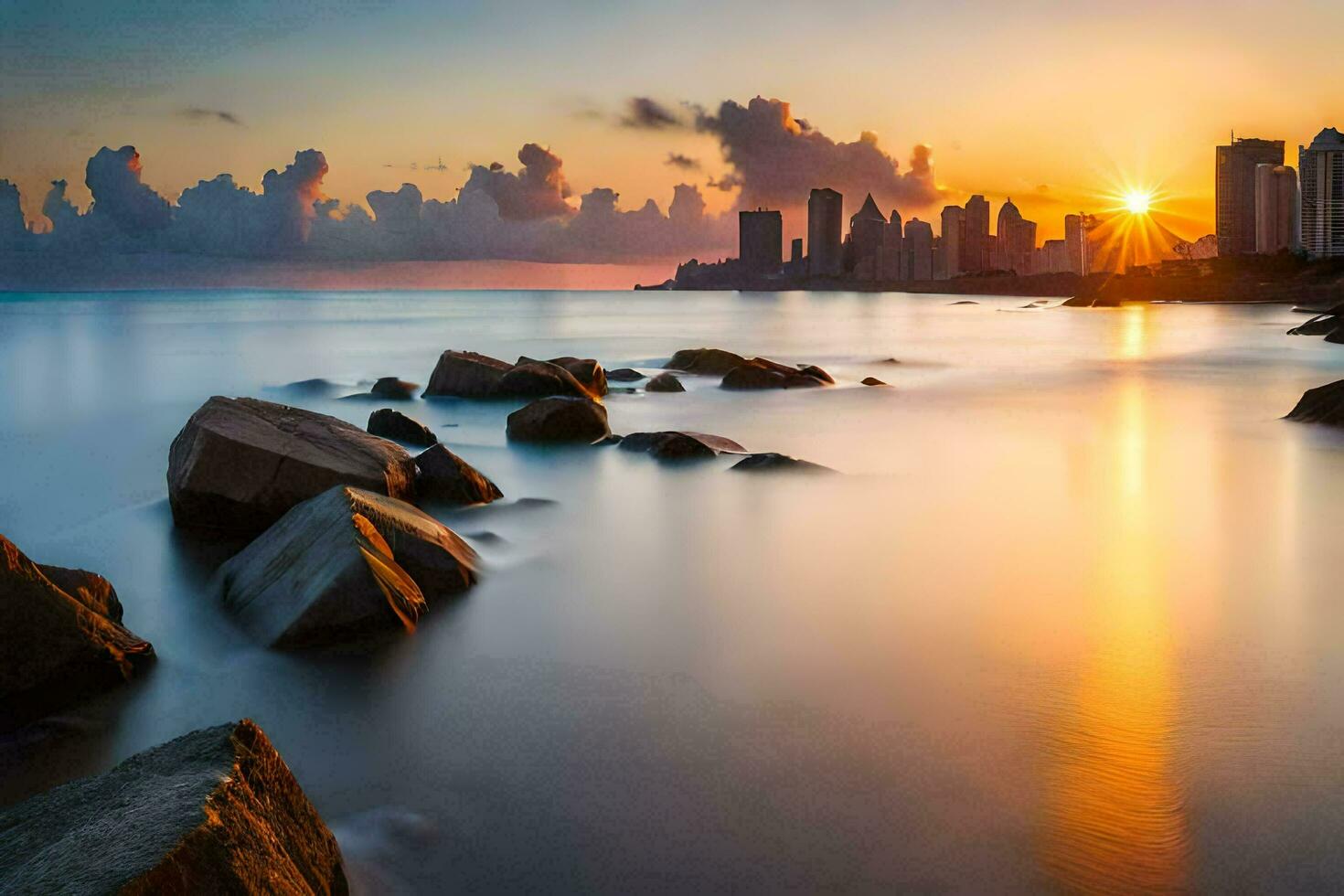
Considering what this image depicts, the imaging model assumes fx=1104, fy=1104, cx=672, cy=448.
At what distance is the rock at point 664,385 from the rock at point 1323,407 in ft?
40.0

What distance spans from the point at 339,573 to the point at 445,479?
14.6 ft

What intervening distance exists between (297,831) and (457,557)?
15.4 ft

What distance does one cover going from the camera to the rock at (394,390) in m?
24.0

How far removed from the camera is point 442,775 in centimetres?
546

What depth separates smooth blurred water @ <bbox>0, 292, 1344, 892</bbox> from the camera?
4699 millimetres

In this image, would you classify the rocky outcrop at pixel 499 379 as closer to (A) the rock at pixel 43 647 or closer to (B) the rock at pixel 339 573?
(B) the rock at pixel 339 573

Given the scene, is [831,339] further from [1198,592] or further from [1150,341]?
[1198,592]

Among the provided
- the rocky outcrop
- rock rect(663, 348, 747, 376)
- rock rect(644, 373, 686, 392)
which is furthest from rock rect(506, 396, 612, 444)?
rock rect(663, 348, 747, 376)

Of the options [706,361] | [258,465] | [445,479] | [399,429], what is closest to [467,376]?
[399,429]

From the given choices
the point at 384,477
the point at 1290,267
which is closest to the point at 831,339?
the point at 384,477

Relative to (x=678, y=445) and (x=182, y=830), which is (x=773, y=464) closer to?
(x=678, y=445)

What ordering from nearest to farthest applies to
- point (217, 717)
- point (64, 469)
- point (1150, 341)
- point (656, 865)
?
point (656, 865) < point (217, 717) < point (64, 469) < point (1150, 341)

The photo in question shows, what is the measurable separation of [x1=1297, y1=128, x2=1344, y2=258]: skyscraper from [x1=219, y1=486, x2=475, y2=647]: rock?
16982cm

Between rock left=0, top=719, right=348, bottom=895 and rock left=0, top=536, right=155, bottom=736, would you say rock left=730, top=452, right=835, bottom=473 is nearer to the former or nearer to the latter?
rock left=0, top=536, right=155, bottom=736
